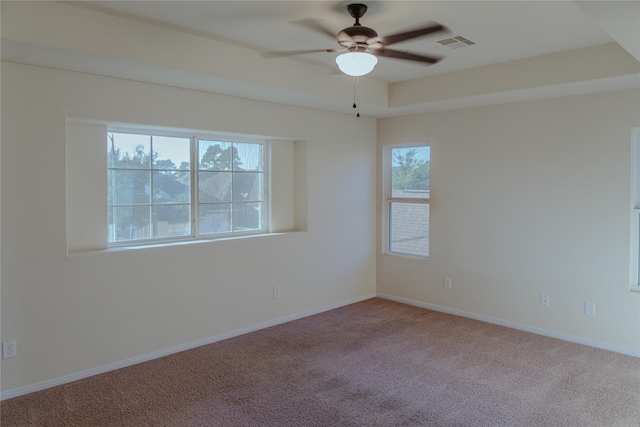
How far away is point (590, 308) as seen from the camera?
398 centimetres

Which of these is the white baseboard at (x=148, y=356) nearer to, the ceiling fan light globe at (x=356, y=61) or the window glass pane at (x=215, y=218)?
the window glass pane at (x=215, y=218)

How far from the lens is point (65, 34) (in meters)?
2.63

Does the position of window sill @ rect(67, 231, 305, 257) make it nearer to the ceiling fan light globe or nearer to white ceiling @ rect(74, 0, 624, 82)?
white ceiling @ rect(74, 0, 624, 82)

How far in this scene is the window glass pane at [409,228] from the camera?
5254 millimetres

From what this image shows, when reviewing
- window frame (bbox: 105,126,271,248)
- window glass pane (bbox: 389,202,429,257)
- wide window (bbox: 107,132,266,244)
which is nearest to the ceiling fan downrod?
window frame (bbox: 105,126,271,248)

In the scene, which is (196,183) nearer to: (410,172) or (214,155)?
(214,155)

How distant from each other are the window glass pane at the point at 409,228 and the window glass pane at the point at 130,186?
10.1 feet

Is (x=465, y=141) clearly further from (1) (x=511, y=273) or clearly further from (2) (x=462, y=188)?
(1) (x=511, y=273)

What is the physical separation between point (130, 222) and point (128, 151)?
2.02 ft

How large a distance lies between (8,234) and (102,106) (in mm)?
1131

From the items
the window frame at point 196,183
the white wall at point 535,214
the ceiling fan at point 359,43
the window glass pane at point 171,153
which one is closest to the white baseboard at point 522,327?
the white wall at point 535,214

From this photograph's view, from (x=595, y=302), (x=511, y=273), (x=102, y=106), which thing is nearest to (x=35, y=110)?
(x=102, y=106)

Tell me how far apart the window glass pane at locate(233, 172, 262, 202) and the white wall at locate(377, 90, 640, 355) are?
1954mm

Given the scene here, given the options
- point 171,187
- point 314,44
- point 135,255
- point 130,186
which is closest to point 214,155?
point 171,187
